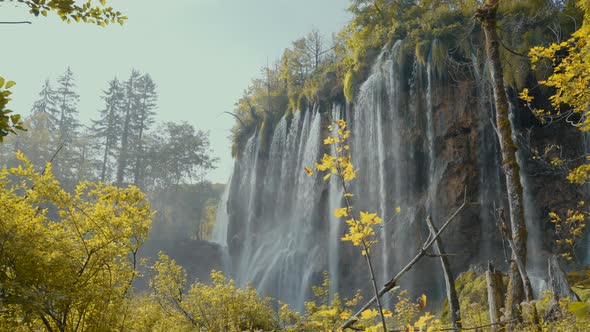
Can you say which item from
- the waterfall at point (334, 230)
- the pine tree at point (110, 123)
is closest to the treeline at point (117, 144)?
the pine tree at point (110, 123)

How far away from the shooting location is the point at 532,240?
14516 millimetres

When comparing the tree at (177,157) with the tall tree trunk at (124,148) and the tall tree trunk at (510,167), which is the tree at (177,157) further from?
the tall tree trunk at (510,167)

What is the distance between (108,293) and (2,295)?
1097 mm

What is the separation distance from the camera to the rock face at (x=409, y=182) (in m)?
15.0

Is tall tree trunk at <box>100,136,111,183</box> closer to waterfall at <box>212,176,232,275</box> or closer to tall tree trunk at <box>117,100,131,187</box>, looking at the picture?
tall tree trunk at <box>117,100,131,187</box>

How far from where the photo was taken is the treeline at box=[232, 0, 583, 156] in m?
14.2

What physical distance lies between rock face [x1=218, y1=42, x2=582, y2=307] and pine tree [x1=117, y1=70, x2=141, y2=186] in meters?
24.1

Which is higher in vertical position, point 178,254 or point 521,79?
point 521,79

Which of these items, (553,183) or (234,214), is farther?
(234,214)

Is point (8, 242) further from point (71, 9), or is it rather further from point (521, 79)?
point (521, 79)

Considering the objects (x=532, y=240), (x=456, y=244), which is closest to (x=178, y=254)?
(x=456, y=244)

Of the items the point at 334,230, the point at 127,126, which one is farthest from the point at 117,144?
the point at 334,230

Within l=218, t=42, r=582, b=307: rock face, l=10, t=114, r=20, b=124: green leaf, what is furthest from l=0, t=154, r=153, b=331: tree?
l=218, t=42, r=582, b=307: rock face

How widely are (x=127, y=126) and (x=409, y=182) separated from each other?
38229mm
